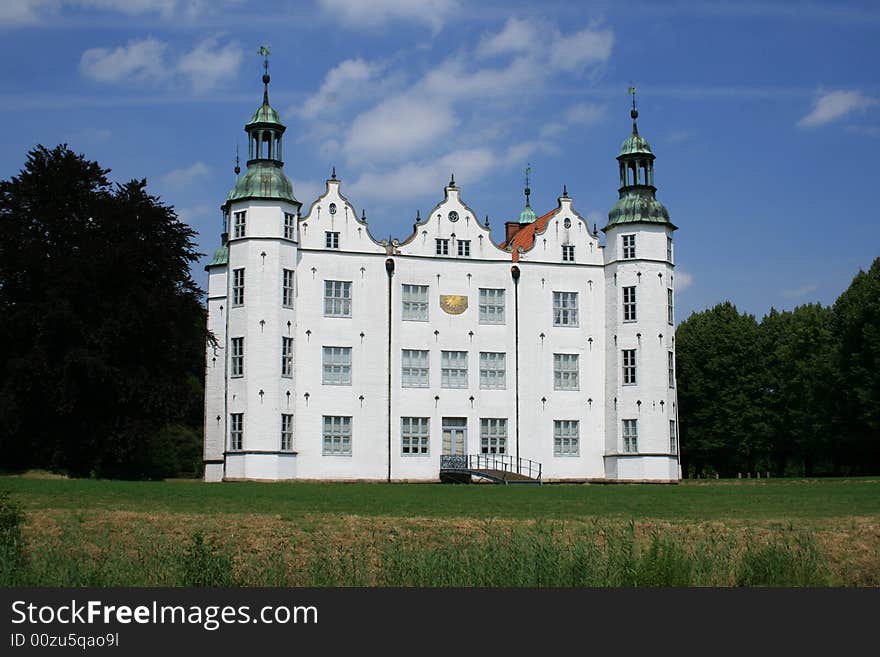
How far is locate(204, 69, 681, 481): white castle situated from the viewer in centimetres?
5200

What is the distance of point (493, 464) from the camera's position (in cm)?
5462

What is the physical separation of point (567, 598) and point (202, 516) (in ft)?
39.4

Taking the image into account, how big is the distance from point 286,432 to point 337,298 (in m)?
6.48

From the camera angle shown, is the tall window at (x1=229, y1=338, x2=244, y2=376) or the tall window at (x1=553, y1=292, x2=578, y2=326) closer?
the tall window at (x1=229, y1=338, x2=244, y2=376)

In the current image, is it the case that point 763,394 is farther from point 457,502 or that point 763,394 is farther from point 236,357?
point 457,502

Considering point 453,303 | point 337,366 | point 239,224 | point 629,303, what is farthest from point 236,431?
point 629,303

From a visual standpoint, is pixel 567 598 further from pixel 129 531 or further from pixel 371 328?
pixel 371 328

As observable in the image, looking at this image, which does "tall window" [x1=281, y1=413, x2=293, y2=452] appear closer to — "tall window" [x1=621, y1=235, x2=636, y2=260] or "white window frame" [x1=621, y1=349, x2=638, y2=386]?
"white window frame" [x1=621, y1=349, x2=638, y2=386]

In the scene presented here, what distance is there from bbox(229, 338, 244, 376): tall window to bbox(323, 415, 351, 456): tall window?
4356 millimetres

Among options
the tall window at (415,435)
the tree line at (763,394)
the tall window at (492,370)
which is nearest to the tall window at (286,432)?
the tall window at (415,435)

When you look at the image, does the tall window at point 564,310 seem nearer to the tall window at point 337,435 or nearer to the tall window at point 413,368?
the tall window at point 413,368

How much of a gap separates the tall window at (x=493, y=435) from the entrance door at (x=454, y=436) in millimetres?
841

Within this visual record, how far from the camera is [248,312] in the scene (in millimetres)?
51562

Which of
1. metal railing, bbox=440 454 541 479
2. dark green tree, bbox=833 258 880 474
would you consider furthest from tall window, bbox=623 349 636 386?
dark green tree, bbox=833 258 880 474
